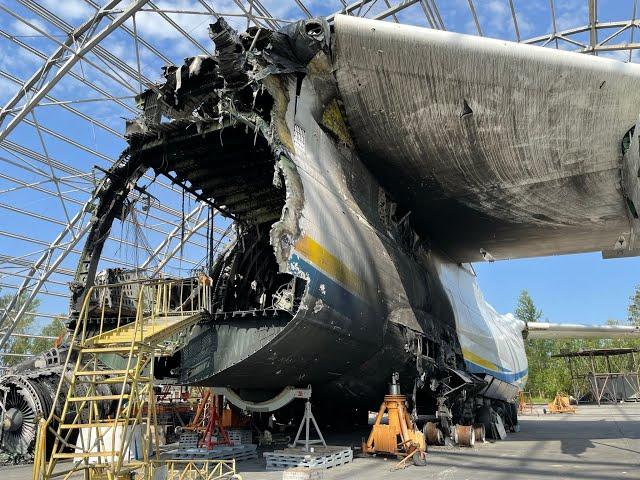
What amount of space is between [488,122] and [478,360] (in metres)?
8.15

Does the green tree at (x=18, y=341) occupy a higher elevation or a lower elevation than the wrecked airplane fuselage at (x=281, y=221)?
higher

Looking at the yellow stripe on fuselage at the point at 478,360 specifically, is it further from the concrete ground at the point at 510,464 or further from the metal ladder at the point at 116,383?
the metal ladder at the point at 116,383

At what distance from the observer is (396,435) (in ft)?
31.9

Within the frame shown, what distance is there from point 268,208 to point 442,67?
413 cm

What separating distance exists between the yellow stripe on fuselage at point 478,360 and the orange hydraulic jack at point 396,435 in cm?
484

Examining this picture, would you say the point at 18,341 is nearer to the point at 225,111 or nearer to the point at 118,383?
the point at 118,383

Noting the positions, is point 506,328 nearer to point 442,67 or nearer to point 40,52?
point 442,67

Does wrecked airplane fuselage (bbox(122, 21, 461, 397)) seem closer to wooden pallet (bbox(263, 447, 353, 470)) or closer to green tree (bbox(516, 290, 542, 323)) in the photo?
wooden pallet (bbox(263, 447, 353, 470))

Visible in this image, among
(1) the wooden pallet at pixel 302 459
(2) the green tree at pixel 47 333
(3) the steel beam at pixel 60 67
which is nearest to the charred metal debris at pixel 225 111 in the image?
(1) the wooden pallet at pixel 302 459

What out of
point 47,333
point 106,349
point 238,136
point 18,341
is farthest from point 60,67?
point 47,333

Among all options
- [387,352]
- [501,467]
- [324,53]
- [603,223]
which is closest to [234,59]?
[324,53]

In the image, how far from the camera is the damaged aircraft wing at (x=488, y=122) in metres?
8.77

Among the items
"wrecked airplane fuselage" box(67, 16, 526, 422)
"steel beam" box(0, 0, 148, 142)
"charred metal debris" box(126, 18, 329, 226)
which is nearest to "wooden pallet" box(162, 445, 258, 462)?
"wrecked airplane fuselage" box(67, 16, 526, 422)

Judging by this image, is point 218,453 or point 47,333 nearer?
point 218,453
